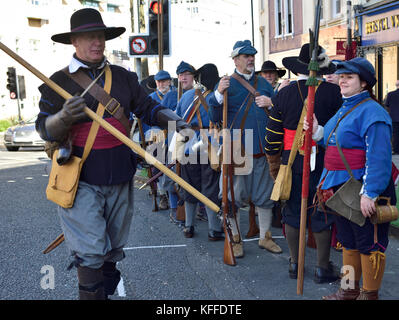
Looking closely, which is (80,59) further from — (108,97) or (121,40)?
(121,40)

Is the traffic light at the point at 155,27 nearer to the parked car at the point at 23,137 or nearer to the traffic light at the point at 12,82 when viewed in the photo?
the parked car at the point at 23,137

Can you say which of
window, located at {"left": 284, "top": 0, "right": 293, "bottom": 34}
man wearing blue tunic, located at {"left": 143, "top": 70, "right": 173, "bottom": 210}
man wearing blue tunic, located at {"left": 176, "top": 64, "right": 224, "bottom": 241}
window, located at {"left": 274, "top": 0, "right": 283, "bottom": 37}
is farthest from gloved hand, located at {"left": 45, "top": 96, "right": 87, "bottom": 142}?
window, located at {"left": 274, "top": 0, "right": 283, "bottom": 37}

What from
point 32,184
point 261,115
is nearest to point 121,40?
point 32,184

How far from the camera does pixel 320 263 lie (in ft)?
15.1

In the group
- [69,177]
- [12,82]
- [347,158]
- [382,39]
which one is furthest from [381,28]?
[12,82]

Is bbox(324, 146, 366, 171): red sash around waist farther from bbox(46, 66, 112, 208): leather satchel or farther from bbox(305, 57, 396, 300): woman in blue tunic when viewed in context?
bbox(46, 66, 112, 208): leather satchel

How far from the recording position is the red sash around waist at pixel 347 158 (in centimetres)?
381

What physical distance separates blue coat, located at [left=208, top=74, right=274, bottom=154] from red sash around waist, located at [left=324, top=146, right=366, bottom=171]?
5.39 ft

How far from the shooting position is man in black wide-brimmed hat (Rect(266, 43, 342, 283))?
4.56 m

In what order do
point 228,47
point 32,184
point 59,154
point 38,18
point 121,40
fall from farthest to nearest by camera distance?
1. point 228,47
2. point 121,40
3. point 38,18
4. point 32,184
5. point 59,154

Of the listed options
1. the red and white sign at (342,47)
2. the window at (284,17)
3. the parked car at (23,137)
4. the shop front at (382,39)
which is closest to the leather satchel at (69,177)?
the shop front at (382,39)

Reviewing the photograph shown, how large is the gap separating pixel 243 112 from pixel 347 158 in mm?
1868

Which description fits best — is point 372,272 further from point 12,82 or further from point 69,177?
point 12,82

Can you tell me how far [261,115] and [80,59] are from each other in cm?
244
